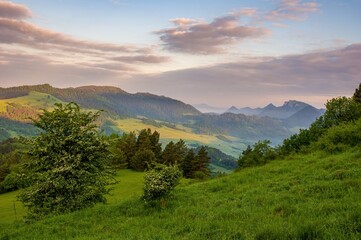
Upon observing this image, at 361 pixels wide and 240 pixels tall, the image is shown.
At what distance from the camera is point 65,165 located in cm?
2484

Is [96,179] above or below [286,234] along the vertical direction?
below

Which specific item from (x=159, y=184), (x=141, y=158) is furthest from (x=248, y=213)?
(x=141, y=158)

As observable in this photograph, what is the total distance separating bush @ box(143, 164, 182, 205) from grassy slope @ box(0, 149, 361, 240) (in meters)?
0.79

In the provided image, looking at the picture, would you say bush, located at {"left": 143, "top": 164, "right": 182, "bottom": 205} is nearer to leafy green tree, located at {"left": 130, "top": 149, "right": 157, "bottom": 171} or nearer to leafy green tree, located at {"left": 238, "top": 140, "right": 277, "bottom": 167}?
leafy green tree, located at {"left": 238, "top": 140, "right": 277, "bottom": 167}

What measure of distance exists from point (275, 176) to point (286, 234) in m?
15.3

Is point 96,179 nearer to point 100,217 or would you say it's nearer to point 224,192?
point 100,217

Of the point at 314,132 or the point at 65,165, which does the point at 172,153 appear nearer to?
the point at 314,132

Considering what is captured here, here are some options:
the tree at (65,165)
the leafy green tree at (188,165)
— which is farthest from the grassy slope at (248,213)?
the leafy green tree at (188,165)

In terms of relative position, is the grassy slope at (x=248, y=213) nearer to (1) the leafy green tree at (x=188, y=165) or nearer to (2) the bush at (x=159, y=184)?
(2) the bush at (x=159, y=184)

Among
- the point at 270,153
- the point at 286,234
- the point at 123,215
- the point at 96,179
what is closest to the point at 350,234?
the point at 286,234

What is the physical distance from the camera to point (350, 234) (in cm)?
924

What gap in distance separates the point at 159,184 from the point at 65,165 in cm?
872

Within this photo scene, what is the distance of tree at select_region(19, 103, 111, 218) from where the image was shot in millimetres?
24609

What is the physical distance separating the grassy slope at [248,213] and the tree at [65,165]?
3.84 meters
